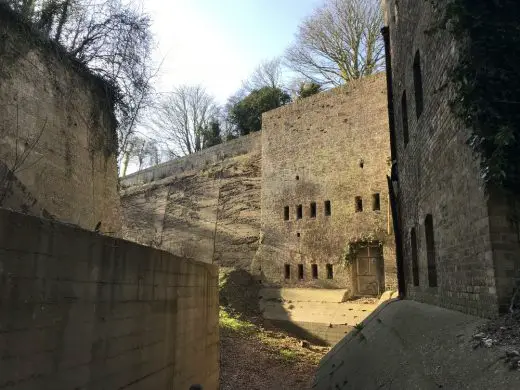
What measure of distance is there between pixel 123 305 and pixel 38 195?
13.9 feet

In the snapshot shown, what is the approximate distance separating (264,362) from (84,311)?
10242mm

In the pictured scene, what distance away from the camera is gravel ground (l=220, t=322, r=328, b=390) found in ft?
36.4

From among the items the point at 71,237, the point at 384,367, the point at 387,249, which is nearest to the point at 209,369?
the point at 384,367

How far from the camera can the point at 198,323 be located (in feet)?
25.6

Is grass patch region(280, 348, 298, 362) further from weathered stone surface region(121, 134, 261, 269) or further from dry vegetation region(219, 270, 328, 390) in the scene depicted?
weathered stone surface region(121, 134, 261, 269)

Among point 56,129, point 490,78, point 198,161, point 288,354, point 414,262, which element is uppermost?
point 198,161

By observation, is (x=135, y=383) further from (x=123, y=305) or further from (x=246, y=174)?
(x=246, y=174)

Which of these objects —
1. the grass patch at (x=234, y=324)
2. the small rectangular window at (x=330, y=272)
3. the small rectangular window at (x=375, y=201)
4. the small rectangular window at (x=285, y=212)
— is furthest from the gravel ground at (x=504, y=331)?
the small rectangular window at (x=285, y=212)

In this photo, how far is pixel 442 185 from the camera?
22.2 ft

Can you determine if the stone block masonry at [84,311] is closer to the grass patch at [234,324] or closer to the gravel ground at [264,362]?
the gravel ground at [264,362]

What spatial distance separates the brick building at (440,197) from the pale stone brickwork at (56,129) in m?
6.57

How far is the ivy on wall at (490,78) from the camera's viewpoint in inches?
186

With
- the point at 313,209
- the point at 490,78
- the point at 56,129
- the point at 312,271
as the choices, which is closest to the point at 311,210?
the point at 313,209

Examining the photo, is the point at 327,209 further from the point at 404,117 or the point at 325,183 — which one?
the point at 404,117
